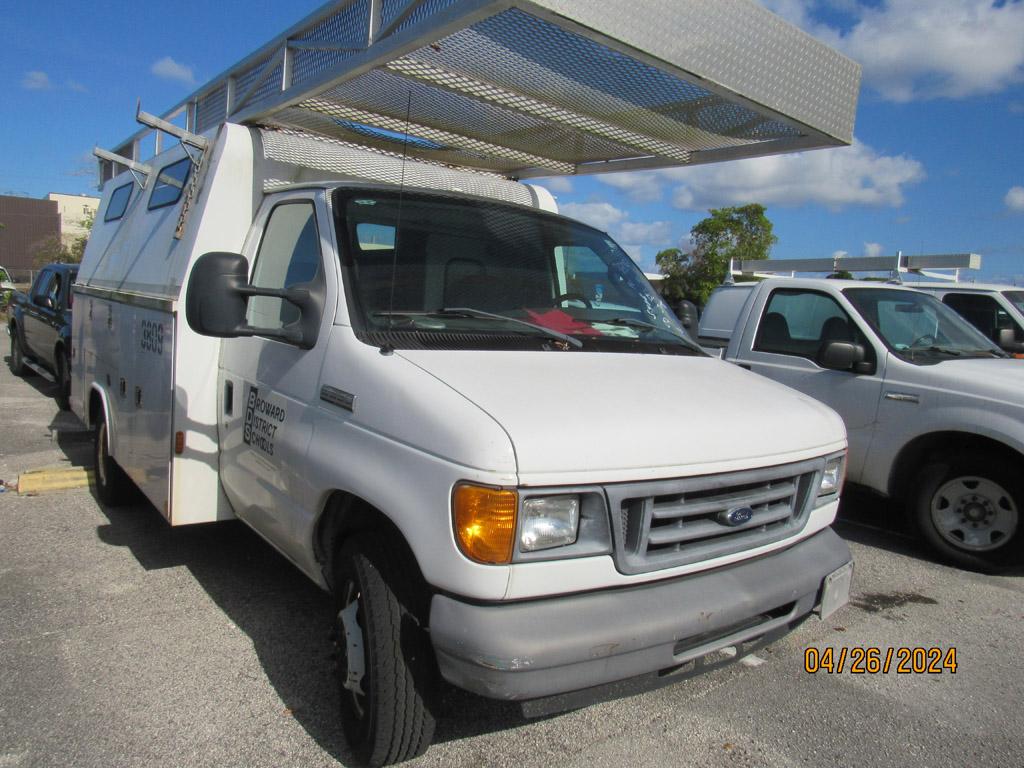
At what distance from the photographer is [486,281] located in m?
3.54

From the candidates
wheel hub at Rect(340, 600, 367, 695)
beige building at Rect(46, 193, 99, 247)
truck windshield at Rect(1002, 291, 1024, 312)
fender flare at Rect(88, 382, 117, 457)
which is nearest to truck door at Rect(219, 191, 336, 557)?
wheel hub at Rect(340, 600, 367, 695)

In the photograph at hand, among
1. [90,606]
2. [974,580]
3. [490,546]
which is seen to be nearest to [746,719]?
[490,546]

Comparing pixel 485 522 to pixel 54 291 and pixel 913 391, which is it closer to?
pixel 913 391

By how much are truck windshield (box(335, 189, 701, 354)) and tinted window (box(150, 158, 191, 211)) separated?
161 cm

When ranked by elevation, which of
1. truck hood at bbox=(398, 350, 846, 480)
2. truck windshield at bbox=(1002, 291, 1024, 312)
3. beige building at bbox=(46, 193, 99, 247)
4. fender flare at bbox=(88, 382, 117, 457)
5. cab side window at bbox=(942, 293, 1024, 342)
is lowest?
fender flare at bbox=(88, 382, 117, 457)

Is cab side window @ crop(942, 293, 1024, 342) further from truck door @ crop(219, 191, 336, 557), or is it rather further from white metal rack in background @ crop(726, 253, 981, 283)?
truck door @ crop(219, 191, 336, 557)

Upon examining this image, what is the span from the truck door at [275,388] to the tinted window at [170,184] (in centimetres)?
91

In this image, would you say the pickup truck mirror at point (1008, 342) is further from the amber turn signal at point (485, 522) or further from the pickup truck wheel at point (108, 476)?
the pickup truck wheel at point (108, 476)

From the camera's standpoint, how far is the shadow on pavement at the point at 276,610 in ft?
10.2

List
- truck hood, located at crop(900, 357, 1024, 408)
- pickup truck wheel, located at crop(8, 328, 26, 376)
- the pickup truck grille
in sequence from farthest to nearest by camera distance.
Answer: pickup truck wheel, located at crop(8, 328, 26, 376), truck hood, located at crop(900, 357, 1024, 408), the pickup truck grille

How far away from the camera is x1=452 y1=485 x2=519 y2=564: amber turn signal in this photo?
2.23m

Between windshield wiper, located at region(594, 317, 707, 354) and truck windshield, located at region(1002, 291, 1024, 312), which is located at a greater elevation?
truck windshield, located at region(1002, 291, 1024, 312)

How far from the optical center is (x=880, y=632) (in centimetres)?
407

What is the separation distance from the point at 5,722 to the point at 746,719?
2.93 metres
